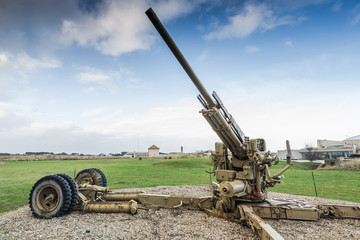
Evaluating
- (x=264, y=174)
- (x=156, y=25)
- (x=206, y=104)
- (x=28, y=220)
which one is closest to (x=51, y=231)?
(x=28, y=220)

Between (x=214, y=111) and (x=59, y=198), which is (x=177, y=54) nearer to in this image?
(x=214, y=111)

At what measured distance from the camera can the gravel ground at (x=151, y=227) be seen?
4738 millimetres

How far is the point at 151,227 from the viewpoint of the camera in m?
5.30

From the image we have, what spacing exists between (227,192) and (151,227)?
6.84 feet

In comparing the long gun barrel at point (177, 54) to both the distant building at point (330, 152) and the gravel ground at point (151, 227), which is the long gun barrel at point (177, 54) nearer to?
the gravel ground at point (151, 227)

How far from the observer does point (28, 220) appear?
5.63 m

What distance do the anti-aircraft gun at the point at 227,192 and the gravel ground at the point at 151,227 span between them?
0.22m

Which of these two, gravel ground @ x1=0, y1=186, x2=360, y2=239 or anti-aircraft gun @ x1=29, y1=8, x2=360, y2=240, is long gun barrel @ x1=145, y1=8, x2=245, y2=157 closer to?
anti-aircraft gun @ x1=29, y1=8, x2=360, y2=240

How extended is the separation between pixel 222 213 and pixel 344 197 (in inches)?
256

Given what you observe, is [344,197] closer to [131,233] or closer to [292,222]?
[292,222]

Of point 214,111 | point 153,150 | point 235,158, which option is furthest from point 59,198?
point 153,150

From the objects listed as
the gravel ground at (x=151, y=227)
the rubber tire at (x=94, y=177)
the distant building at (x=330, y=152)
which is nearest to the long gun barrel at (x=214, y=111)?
the gravel ground at (x=151, y=227)

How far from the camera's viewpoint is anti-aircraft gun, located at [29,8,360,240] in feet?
17.9

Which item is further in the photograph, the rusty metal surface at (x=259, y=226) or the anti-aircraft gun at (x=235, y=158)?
the anti-aircraft gun at (x=235, y=158)
